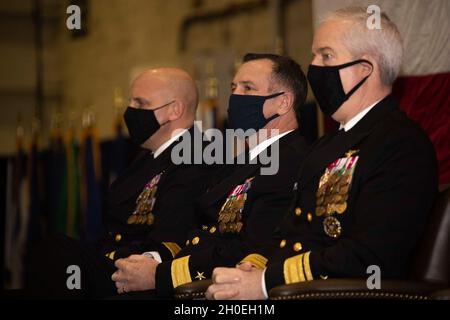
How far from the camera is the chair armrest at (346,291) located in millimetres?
2490

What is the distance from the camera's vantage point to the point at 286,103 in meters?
3.69

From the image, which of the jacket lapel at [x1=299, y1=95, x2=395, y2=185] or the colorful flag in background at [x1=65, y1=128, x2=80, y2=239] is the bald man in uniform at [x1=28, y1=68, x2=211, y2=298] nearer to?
the jacket lapel at [x1=299, y1=95, x2=395, y2=185]

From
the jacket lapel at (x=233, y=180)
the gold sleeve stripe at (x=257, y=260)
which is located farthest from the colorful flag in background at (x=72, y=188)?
the gold sleeve stripe at (x=257, y=260)

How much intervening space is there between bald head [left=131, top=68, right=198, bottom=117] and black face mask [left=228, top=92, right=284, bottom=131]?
2.30 feet

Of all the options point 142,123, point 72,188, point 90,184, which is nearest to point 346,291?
point 142,123

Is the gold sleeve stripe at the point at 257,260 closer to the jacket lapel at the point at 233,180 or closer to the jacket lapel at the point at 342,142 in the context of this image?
the jacket lapel at the point at 342,142

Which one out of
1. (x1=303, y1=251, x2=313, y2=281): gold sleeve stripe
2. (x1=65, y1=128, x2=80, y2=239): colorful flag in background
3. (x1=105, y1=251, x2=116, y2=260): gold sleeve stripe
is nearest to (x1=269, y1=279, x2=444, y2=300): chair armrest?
(x1=303, y1=251, x2=313, y2=281): gold sleeve stripe

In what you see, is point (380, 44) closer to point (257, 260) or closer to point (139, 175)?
point (257, 260)

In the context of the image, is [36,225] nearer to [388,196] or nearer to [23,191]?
[23,191]

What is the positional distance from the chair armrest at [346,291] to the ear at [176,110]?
1865 millimetres

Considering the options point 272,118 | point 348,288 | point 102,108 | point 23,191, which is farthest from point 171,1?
point 348,288

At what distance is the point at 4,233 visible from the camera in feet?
24.4

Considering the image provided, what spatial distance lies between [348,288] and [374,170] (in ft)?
1.56

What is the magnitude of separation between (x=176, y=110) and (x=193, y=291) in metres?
1.50
